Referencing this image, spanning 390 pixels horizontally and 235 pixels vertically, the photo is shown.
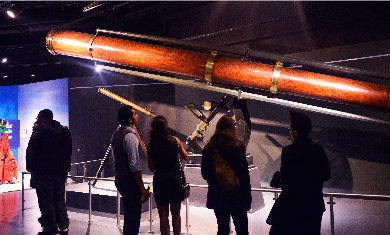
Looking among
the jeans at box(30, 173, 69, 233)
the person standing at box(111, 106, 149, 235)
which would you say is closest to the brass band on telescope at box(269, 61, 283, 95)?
the person standing at box(111, 106, 149, 235)

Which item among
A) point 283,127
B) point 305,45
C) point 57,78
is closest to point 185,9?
point 305,45

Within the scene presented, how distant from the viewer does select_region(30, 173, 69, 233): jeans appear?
381cm

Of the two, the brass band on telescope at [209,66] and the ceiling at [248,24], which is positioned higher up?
the ceiling at [248,24]

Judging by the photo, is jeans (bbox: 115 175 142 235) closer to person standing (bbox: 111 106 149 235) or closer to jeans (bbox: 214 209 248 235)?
person standing (bbox: 111 106 149 235)

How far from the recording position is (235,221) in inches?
104

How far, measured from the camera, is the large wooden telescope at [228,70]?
283cm

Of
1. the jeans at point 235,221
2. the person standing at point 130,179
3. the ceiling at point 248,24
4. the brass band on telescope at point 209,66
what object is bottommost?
the jeans at point 235,221

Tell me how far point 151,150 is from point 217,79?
981 millimetres

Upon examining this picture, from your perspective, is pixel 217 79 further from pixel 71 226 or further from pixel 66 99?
pixel 66 99

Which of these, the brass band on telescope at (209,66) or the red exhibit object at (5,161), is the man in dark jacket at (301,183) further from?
the red exhibit object at (5,161)

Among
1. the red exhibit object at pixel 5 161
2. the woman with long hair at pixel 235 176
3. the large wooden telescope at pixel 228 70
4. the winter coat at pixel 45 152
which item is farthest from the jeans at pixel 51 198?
the red exhibit object at pixel 5 161

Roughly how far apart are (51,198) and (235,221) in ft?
7.96

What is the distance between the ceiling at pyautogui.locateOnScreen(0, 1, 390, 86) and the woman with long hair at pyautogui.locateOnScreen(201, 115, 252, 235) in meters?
1.75

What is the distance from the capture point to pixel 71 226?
451 centimetres
